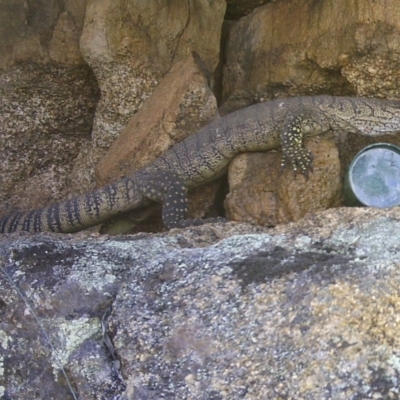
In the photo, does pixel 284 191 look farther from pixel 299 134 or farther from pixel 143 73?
pixel 143 73

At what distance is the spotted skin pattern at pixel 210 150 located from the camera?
5719mm

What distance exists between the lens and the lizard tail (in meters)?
5.71

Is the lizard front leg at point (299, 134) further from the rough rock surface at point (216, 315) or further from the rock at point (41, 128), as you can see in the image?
the rock at point (41, 128)

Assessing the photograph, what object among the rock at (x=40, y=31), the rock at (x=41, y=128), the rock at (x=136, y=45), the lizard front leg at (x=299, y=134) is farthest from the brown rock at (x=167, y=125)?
the rock at (x=40, y=31)

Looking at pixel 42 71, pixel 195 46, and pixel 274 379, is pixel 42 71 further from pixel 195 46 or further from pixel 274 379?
pixel 274 379

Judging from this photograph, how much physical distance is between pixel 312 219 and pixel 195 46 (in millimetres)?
3135

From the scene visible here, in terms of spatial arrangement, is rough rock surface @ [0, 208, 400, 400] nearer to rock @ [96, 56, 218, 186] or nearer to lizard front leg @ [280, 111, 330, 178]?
lizard front leg @ [280, 111, 330, 178]

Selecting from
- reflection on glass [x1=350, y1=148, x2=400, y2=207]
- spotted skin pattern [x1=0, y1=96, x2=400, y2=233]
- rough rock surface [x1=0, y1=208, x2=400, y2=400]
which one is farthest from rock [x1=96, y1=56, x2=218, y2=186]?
rough rock surface [x1=0, y1=208, x2=400, y2=400]

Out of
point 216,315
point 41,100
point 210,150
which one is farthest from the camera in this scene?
point 41,100

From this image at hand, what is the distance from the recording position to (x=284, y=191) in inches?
209

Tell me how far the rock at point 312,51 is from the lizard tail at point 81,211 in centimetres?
158

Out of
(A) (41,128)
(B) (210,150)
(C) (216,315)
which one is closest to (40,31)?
(A) (41,128)

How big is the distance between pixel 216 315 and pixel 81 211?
2.98 metres

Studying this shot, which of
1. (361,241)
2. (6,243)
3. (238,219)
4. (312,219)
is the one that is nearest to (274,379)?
(361,241)
